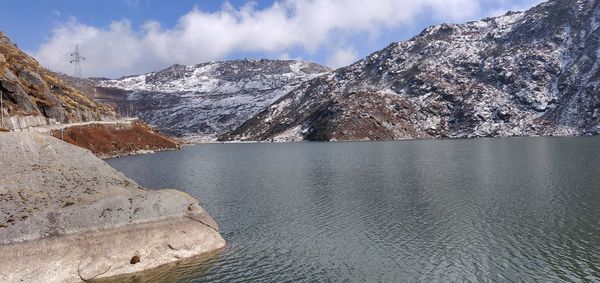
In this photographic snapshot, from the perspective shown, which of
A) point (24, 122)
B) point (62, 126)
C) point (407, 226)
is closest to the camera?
point (407, 226)

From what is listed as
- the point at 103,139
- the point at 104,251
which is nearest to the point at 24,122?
the point at 103,139

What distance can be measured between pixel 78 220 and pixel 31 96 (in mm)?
137246

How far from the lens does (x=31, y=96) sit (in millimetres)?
151750

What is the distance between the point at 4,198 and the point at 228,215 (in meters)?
27.4

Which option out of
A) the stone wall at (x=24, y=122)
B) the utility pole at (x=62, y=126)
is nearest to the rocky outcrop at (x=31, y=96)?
the utility pole at (x=62, y=126)

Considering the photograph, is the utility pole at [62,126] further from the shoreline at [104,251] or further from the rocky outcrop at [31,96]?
the shoreline at [104,251]

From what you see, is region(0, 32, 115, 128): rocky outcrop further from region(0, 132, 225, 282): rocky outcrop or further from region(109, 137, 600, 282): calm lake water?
region(0, 132, 225, 282): rocky outcrop

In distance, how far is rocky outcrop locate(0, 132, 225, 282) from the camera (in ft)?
112

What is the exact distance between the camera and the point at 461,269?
36.2 metres

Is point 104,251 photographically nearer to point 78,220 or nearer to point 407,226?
point 78,220

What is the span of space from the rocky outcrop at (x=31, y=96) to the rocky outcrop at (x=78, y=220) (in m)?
93.3

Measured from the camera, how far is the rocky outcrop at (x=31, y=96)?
131500mm

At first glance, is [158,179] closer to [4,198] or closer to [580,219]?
[4,198]

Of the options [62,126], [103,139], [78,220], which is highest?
[62,126]
